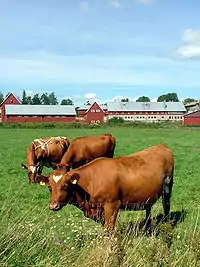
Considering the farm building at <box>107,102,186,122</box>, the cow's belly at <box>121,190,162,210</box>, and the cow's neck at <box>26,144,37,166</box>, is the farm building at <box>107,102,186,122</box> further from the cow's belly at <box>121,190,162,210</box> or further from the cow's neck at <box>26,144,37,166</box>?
the cow's belly at <box>121,190,162,210</box>

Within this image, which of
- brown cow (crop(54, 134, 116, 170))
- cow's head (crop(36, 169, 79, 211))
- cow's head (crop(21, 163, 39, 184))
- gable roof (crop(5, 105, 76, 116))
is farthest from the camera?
gable roof (crop(5, 105, 76, 116))

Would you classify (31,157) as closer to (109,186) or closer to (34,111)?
(109,186)

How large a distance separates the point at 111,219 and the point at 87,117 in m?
120

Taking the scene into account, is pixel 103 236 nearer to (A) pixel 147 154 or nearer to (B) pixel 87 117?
(A) pixel 147 154

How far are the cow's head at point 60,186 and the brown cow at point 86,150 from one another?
8701 millimetres

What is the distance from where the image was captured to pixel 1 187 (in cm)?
1498

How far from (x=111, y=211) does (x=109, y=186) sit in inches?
19.2

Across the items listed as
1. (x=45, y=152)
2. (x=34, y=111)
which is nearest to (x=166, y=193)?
(x=45, y=152)

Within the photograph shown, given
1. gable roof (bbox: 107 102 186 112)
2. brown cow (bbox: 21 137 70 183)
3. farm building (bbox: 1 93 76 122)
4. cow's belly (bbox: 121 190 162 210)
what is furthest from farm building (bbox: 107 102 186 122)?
cow's belly (bbox: 121 190 162 210)

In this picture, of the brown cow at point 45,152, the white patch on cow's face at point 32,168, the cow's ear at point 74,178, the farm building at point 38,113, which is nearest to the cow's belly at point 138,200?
the cow's ear at point 74,178

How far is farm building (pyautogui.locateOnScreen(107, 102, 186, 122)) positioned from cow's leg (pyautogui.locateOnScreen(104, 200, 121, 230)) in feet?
421

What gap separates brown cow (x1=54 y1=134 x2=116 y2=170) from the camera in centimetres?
1772

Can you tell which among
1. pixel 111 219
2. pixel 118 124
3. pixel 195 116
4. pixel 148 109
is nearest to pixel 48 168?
pixel 111 219

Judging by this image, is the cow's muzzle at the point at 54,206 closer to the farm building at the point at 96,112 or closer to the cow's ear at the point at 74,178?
the cow's ear at the point at 74,178
